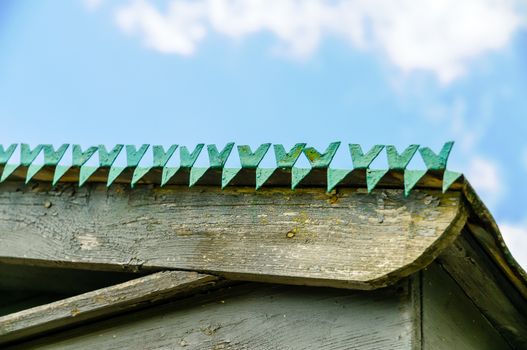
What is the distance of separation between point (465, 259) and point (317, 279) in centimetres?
45

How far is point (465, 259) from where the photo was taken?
241 cm

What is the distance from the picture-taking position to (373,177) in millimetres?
2197

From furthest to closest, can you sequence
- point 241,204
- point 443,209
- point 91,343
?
point 91,343 → point 241,204 → point 443,209

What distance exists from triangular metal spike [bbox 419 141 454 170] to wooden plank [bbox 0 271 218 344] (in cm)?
78

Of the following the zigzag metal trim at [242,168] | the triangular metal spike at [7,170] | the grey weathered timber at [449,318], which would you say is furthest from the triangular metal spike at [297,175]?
the triangular metal spike at [7,170]

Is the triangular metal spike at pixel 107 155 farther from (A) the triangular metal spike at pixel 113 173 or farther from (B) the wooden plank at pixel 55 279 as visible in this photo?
(B) the wooden plank at pixel 55 279

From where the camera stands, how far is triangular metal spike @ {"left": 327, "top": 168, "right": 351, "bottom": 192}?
2248 millimetres

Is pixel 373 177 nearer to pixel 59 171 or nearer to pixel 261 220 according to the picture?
pixel 261 220

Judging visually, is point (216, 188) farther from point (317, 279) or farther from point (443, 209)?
point (443, 209)

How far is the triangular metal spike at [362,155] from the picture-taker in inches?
85.8

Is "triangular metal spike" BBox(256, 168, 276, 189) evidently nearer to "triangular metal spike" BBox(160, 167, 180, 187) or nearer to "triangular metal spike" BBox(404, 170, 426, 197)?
"triangular metal spike" BBox(160, 167, 180, 187)

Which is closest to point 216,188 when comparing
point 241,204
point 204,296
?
point 241,204

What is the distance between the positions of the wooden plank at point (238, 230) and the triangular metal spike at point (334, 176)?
11cm

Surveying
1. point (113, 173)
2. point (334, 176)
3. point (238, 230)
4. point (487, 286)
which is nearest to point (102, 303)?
point (113, 173)
